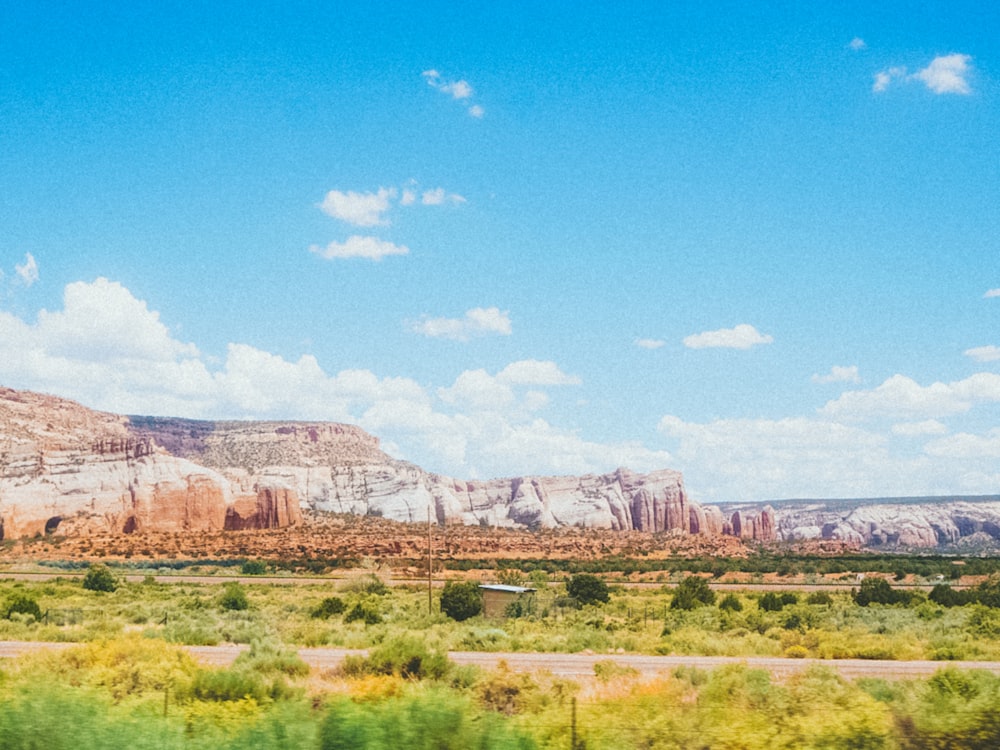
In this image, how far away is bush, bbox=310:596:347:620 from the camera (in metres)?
34.9

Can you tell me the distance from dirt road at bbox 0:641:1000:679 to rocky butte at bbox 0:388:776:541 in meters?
80.1

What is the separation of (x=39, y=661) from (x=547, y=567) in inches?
2537

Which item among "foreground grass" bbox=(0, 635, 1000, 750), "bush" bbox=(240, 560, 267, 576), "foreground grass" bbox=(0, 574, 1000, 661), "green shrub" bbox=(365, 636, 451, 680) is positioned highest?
"foreground grass" bbox=(0, 635, 1000, 750)

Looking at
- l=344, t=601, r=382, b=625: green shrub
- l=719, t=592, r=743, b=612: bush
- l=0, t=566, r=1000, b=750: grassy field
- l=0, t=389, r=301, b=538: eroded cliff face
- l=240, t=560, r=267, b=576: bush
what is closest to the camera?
l=0, t=566, r=1000, b=750: grassy field

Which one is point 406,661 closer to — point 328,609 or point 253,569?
point 328,609

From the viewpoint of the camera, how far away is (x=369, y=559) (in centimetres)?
7806

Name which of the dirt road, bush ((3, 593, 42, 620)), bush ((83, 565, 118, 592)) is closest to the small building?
the dirt road

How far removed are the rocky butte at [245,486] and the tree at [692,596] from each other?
62.2 m

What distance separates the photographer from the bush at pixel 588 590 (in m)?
43.1

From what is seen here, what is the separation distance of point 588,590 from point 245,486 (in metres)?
93.2

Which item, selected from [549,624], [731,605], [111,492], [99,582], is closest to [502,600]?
[549,624]

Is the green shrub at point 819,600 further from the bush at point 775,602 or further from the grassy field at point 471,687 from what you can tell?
the grassy field at point 471,687

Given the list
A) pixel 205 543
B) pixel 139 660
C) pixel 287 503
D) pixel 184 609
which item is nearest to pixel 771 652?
pixel 139 660

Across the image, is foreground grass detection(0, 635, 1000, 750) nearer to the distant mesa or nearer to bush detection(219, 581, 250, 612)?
bush detection(219, 581, 250, 612)
